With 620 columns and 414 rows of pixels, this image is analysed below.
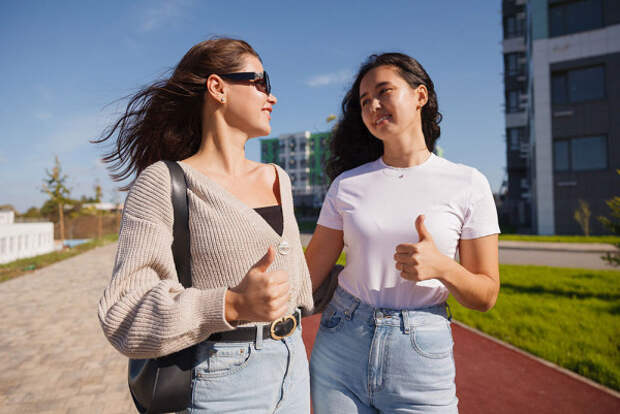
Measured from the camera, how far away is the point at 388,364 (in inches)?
68.7

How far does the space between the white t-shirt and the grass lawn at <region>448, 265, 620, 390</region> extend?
370cm

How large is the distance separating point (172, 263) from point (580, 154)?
26447 millimetres

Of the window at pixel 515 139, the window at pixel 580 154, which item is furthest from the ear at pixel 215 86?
the window at pixel 515 139

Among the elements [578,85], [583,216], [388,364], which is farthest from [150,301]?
[578,85]

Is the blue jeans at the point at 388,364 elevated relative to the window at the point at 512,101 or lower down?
lower down

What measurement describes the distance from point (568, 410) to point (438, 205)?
3.21 m

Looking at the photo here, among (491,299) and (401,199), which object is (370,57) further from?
(491,299)

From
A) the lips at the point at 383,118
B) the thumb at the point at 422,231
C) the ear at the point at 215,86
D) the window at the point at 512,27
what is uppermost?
the window at the point at 512,27

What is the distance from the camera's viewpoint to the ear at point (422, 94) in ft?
6.81

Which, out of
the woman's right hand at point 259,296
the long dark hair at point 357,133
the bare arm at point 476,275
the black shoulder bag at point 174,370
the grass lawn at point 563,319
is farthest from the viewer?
the grass lawn at point 563,319

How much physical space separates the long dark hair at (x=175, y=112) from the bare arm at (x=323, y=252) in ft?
2.49

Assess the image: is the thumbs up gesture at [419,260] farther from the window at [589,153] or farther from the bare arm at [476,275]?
the window at [589,153]

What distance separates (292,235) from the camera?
1814 mm

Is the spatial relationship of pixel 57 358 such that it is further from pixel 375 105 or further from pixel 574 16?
pixel 574 16
